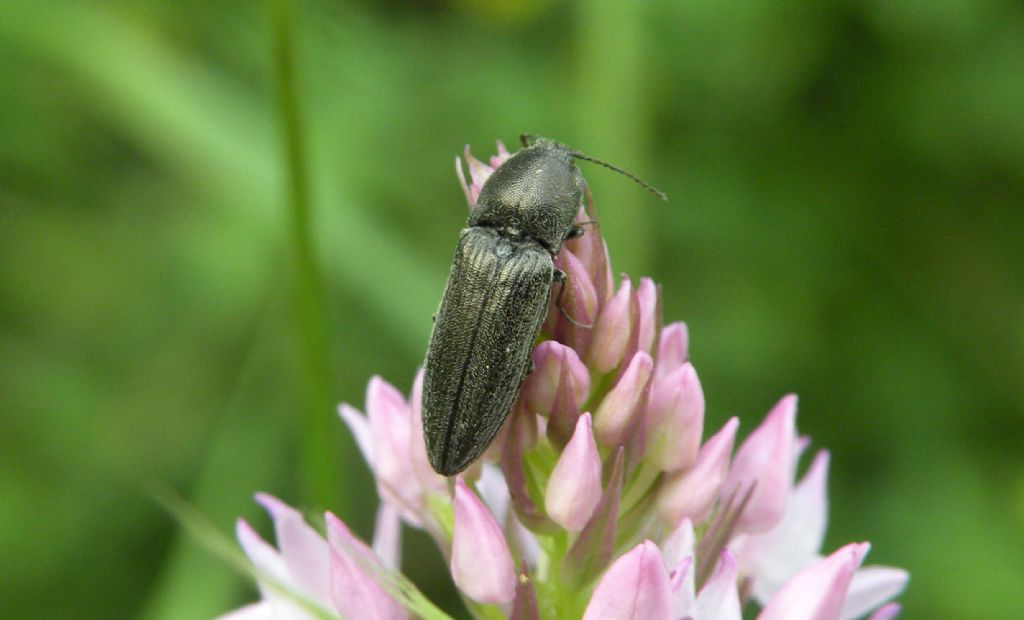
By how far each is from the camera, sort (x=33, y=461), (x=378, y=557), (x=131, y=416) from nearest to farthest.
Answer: (x=378, y=557)
(x=33, y=461)
(x=131, y=416)

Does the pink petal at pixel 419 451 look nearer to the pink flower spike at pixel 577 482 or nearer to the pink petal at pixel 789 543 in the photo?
the pink flower spike at pixel 577 482

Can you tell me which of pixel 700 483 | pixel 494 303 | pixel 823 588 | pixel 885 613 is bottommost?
pixel 885 613

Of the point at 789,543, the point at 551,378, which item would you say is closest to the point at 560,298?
the point at 551,378

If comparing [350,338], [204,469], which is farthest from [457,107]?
[204,469]

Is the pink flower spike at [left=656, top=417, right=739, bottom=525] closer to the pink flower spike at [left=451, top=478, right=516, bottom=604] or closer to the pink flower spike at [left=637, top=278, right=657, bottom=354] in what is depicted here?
the pink flower spike at [left=637, top=278, right=657, bottom=354]

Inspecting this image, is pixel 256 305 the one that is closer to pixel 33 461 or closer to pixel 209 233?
pixel 209 233

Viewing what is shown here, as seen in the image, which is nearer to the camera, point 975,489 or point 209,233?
point 975,489

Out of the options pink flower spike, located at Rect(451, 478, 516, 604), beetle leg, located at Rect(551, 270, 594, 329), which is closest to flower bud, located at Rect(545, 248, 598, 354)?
beetle leg, located at Rect(551, 270, 594, 329)

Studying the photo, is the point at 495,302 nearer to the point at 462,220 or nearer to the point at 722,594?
the point at 722,594
